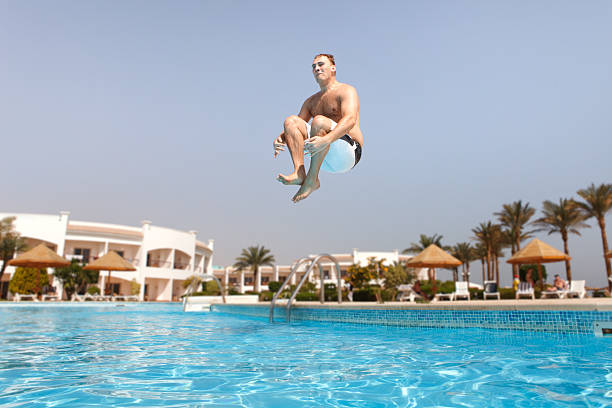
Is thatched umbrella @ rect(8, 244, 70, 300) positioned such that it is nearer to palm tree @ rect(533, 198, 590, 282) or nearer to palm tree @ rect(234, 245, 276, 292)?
palm tree @ rect(234, 245, 276, 292)

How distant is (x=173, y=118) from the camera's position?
18375mm

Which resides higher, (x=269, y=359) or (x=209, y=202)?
(x=209, y=202)

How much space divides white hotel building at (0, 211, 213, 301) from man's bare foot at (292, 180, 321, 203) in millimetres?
39386

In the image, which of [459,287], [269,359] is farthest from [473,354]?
[459,287]

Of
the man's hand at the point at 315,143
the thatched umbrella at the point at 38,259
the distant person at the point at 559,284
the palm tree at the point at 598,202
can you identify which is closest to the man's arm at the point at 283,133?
the man's hand at the point at 315,143

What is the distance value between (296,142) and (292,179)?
13.8 inches

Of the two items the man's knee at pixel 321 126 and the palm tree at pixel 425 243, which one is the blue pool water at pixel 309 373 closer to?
the man's knee at pixel 321 126

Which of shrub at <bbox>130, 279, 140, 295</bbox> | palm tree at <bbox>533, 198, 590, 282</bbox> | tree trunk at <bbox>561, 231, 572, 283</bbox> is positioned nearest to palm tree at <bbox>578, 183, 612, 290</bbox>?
palm tree at <bbox>533, 198, 590, 282</bbox>

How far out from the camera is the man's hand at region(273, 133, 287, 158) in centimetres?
346

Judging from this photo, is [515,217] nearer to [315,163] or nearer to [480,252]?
[480,252]

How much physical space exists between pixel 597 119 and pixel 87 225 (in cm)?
5559

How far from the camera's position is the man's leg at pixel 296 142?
10.3 feet

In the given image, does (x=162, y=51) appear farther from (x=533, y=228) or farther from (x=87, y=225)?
(x=533, y=228)

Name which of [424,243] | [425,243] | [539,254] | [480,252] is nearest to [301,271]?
[424,243]
